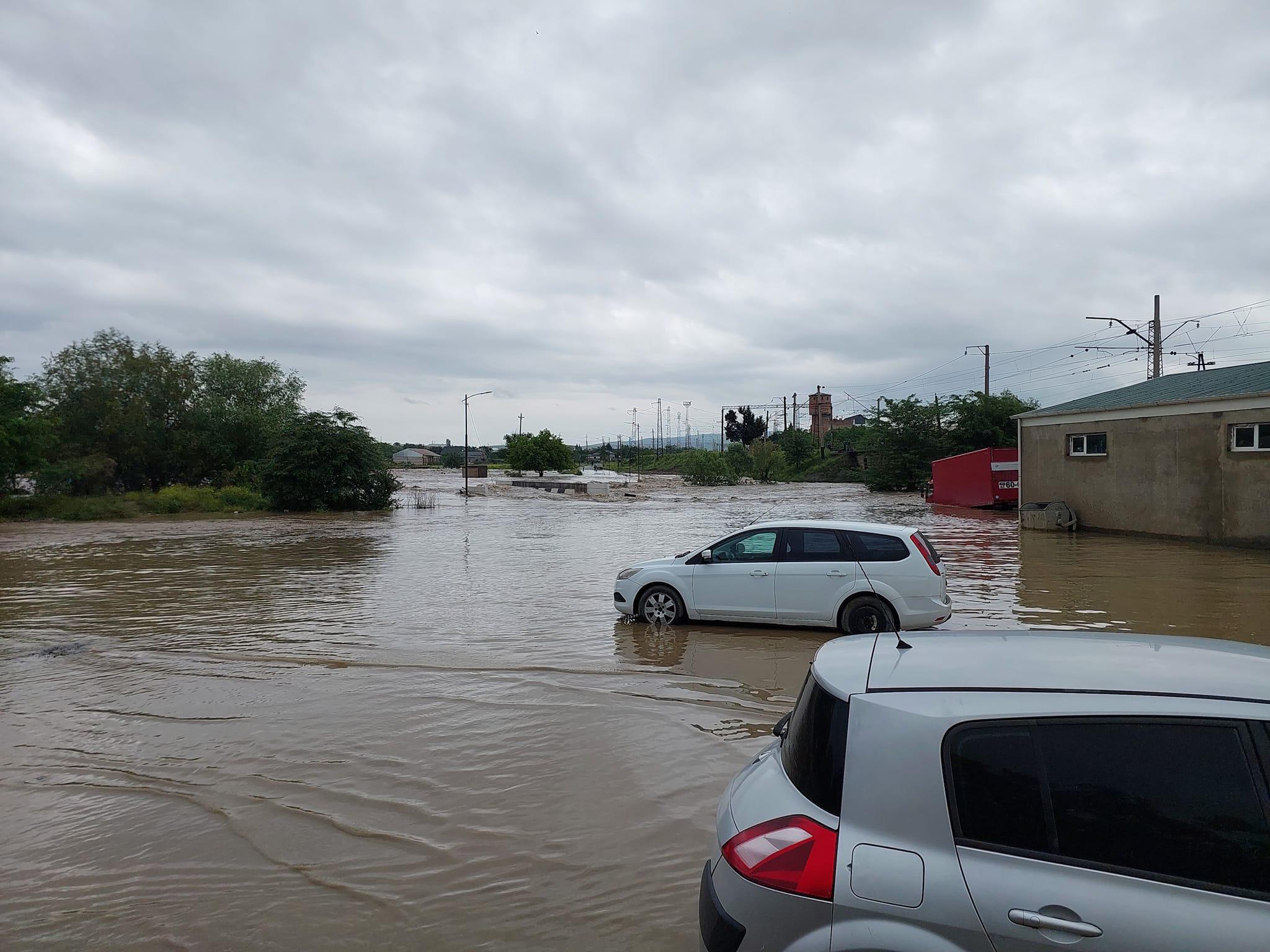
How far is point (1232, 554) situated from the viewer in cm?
1892

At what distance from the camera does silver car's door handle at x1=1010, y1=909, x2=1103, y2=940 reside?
2283mm

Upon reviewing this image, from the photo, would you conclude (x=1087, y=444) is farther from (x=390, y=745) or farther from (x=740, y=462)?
(x=740, y=462)

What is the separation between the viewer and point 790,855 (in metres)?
2.67

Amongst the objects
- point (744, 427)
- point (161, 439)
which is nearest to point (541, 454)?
point (744, 427)

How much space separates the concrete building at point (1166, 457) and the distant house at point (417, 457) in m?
144

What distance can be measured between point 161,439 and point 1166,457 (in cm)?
5175

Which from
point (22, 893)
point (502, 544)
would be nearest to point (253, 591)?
point (502, 544)

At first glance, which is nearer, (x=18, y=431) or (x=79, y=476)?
(x=18, y=431)

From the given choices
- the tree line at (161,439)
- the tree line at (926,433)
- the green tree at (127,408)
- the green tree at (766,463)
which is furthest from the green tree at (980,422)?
the green tree at (127,408)

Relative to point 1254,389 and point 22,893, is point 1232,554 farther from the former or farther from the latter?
point 22,893

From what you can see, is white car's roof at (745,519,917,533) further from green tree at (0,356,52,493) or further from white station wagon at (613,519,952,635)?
green tree at (0,356,52,493)

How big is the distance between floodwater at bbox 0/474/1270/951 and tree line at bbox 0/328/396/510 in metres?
25.9

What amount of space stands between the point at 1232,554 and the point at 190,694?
21301mm

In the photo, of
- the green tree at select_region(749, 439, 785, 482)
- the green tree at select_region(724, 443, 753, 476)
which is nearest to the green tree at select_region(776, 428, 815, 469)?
the green tree at select_region(749, 439, 785, 482)
